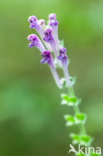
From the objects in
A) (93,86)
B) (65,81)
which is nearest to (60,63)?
(65,81)

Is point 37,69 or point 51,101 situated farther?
point 37,69

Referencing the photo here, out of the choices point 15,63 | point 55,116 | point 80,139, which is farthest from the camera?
point 15,63

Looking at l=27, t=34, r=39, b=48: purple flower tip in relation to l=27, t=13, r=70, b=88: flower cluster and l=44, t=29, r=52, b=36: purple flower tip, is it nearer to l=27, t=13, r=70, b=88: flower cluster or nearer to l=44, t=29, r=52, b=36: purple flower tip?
l=27, t=13, r=70, b=88: flower cluster

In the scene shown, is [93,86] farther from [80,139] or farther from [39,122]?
[80,139]

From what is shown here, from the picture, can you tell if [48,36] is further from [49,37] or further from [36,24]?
[36,24]

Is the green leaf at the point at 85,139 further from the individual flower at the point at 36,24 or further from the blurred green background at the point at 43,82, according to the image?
the blurred green background at the point at 43,82

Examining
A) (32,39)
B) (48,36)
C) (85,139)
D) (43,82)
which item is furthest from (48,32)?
(43,82)

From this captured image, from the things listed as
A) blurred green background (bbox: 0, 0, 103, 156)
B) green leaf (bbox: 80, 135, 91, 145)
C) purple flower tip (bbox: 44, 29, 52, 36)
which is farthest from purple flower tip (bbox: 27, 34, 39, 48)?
blurred green background (bbox: 0, 0, 103, 156)

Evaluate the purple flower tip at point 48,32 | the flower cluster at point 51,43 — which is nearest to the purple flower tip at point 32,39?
the flower cluster at point 51,43
